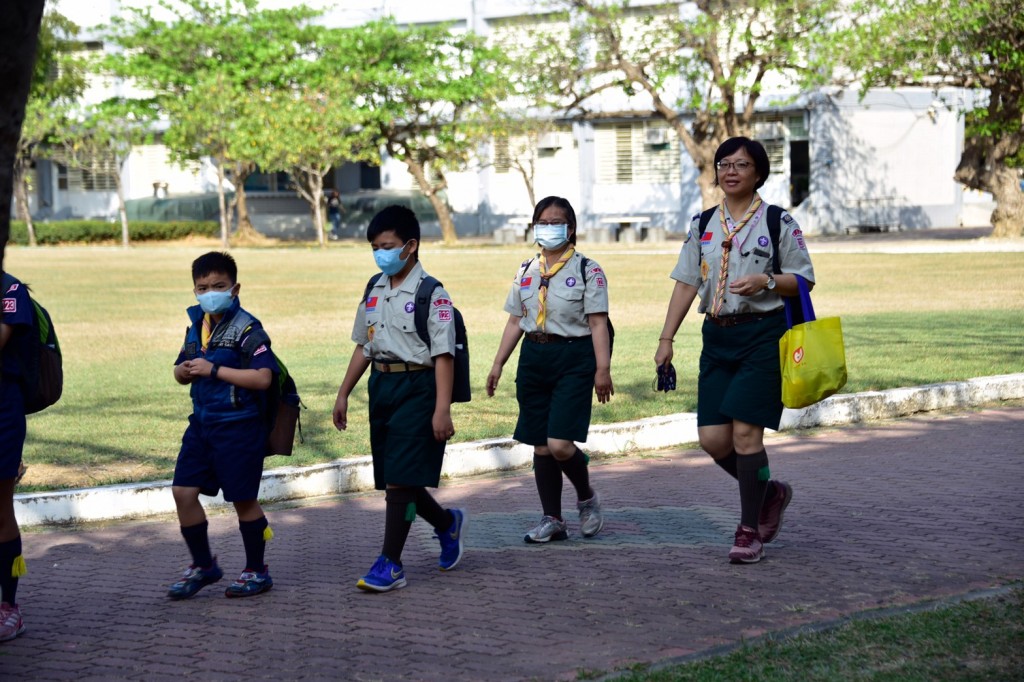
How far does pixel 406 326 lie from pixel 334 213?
173 feet

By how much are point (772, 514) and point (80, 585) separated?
10.8 feet

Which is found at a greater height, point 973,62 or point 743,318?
point 973,62

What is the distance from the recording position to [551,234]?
21.9 ft

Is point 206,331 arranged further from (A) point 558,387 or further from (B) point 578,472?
(B) point 578,472

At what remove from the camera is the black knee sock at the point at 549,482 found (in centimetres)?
693

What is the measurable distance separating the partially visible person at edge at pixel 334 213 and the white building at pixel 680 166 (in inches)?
129

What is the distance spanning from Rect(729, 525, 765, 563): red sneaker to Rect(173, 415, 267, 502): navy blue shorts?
2181 millimetres

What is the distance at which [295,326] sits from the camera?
62.2 ft

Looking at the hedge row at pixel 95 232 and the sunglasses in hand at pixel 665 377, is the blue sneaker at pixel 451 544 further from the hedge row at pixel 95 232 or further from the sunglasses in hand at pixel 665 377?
the hedge row at pixel 95 232

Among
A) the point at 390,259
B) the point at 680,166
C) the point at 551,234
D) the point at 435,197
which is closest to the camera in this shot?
the point at 390,259

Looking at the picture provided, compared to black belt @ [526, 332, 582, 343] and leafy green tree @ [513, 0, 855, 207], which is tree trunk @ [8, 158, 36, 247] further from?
black belt @ [526, 332, 582, 343]

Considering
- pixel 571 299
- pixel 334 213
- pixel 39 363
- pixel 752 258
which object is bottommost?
pixel 39 363

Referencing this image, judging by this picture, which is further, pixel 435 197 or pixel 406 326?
pixel 435 197

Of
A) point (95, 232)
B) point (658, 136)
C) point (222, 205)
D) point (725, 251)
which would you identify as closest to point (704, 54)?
point (658, 136)
